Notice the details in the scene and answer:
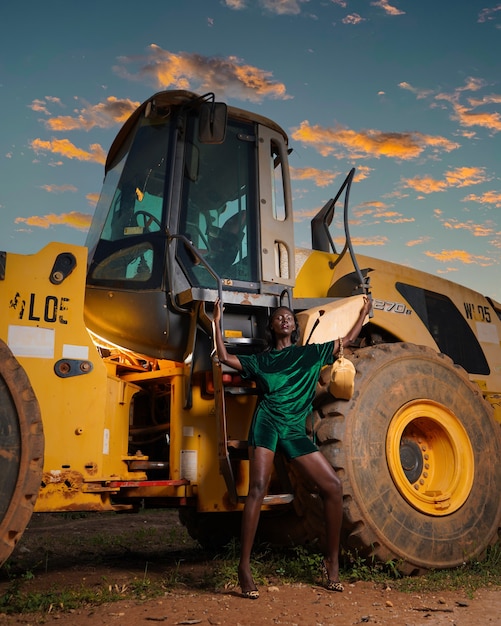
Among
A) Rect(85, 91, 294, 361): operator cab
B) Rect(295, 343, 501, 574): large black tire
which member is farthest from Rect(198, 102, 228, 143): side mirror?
Rect(295, 343, 501, 574): large black tire

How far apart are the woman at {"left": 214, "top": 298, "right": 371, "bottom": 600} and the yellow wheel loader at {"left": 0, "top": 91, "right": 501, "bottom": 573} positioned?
0.20m

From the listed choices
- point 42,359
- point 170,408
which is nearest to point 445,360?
point 170,408

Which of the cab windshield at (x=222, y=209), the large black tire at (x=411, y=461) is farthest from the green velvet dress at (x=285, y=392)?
the cab windshield at (x=222, y=209)

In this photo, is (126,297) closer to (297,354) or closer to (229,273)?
(229,273)

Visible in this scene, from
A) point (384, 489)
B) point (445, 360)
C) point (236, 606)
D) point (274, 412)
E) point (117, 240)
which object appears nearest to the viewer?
point (236, 606)

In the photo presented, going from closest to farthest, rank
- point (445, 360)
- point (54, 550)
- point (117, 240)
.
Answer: point (117, 240)
point (445, 360)
point (54, 550)

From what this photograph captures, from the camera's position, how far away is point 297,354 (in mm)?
4801

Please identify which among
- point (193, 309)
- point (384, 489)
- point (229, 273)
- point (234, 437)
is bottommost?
point (384, 489)

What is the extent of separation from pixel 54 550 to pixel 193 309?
3.28 metres

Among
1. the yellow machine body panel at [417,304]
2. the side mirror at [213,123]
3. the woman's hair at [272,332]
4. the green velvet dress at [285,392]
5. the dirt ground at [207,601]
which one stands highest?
the side mirror at [213,123]

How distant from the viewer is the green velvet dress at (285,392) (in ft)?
14.8

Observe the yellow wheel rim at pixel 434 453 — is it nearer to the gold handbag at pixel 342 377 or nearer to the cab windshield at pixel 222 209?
the gold handbag at pixel 342 377

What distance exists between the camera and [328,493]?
4.50m

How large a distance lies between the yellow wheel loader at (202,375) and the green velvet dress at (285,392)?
0.21 metres
